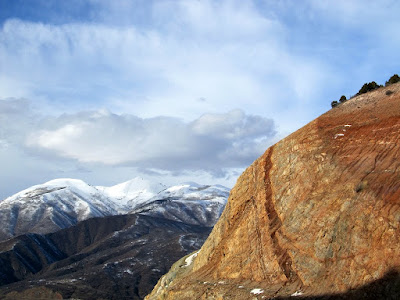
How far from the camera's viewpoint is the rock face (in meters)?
27.2

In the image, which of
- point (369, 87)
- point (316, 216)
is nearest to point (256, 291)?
point (316, 216)

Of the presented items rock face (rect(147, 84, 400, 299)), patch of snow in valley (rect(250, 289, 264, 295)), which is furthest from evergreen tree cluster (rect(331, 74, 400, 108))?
patch of snow in valley (rect(250, 289, 264, 295))

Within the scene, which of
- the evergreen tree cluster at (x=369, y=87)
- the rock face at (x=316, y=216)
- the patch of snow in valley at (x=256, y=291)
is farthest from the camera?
the evergreen tree cluster at (x=369, y=87)

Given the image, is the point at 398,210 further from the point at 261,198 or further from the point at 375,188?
the point at 261,198

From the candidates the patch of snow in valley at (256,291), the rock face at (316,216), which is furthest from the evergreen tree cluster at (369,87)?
the patch of snow in valley at (256,291)

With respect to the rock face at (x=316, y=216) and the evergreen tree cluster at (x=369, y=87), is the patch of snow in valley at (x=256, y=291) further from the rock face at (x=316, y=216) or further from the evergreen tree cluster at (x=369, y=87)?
the evergreen tree cluster at (x=369, y=87)

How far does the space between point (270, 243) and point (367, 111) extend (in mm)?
15321

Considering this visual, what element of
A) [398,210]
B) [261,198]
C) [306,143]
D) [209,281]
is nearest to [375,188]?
[398,210]

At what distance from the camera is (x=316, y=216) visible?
31656 mm

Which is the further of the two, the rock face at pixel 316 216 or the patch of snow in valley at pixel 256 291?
the patch of snow in valley at pixel 256 291

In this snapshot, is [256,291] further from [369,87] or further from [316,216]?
[369,87]

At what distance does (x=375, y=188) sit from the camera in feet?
94.3

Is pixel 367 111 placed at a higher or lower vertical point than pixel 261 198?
Answer: higher

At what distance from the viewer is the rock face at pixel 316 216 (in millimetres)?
27188
